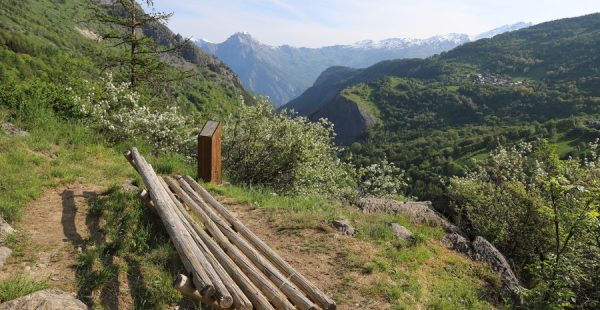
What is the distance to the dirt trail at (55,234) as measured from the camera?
642cm

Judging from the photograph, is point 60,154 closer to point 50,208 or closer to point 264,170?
point 50,208

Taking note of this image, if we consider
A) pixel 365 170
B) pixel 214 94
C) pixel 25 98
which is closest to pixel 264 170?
pixel 365 170

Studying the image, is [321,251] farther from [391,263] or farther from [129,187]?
[129,187]

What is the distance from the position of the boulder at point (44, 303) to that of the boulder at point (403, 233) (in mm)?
8027

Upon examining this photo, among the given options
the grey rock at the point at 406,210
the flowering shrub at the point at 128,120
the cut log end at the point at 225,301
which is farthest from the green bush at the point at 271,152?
the cut log end at the point at 225,301

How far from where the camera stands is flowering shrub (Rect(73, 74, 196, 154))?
15859mm

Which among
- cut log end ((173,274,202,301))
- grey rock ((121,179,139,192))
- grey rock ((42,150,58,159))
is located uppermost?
grey rock ((42,150,58,159))

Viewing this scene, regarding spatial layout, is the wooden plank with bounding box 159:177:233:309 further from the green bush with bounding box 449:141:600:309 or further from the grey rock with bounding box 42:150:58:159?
the grey rock with bounding box 42:150:58:159

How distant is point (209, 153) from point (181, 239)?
6.08 metres

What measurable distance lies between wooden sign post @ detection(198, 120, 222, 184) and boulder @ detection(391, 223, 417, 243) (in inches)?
236

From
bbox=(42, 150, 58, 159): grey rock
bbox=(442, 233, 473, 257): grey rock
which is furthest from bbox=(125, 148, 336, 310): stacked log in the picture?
bbox=(442, 233, 473, 257): grey rock

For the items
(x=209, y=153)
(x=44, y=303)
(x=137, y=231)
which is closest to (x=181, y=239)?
(x=137, y=231)

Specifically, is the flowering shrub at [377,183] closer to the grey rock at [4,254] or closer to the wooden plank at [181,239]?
the wooden plank at [181,239]

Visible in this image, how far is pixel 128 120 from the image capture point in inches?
637
